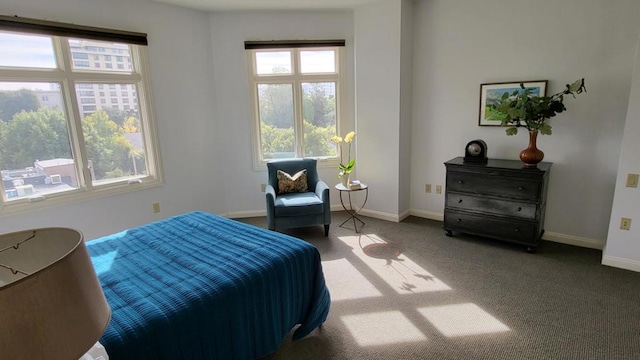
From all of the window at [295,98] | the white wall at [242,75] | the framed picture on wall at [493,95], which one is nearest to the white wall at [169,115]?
the white wall at [242,75]

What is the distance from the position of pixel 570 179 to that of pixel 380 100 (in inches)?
86.3

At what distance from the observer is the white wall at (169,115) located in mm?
3275

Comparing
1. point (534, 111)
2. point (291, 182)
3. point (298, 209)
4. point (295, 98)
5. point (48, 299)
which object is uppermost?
point (295, 98)

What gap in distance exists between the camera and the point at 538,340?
2.18 meters

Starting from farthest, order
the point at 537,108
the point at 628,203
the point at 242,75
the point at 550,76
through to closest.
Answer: the point at 242,75 < the point at 550,76 < the point at 537,108 < the point at 628,203

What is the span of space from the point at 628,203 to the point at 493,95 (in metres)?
1.58

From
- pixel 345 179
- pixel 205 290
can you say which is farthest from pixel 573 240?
pixel 205 290

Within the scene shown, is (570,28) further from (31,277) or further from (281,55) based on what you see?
(31,277)

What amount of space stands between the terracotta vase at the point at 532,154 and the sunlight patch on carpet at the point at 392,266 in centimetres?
149

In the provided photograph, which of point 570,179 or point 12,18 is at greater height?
point 12,18

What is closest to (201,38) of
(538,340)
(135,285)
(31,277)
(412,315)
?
(135,285)

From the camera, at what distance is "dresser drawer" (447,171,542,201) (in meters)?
3.27

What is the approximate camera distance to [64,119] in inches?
129

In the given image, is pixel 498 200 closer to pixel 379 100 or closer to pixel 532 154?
pixel 532 154
